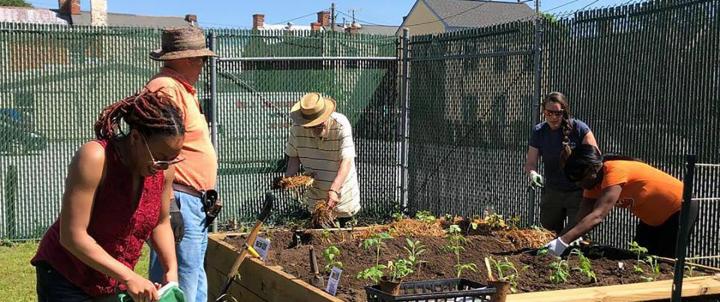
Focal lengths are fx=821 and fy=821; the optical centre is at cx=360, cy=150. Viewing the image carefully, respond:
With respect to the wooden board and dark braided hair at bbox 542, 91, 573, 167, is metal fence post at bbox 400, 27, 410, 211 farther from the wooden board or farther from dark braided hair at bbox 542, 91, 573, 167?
the wooden board

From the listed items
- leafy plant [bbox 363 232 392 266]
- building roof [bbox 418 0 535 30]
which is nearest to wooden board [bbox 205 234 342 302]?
leafy plant [bbox 363 232 392 266]

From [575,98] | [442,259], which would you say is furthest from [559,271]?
[575,98]

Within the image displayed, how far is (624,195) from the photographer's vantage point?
4930 mm

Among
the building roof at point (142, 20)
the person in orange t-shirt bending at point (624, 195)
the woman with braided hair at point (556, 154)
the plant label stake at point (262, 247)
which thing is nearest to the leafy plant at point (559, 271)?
the person in orange t-shirt bending at point (624, 195)

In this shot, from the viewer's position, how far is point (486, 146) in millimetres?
8391

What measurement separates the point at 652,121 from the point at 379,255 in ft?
8.84

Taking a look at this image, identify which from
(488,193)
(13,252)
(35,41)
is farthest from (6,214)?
(488,193)

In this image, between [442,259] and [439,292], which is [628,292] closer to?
[439,292]

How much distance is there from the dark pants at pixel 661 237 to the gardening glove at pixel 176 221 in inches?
113

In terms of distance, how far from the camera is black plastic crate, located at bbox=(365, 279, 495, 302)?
129 inches

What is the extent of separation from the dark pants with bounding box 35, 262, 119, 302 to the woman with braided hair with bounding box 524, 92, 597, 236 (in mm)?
3790

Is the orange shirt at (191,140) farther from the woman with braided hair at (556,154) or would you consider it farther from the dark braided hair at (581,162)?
the woman with braided hair at (556,154)

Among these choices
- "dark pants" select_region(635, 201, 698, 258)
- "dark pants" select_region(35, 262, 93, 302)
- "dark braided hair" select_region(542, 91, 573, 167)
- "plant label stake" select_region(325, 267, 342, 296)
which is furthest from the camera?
"dark braided hair" select_region(542, 91, 573, 167)

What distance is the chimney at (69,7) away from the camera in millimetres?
41094
